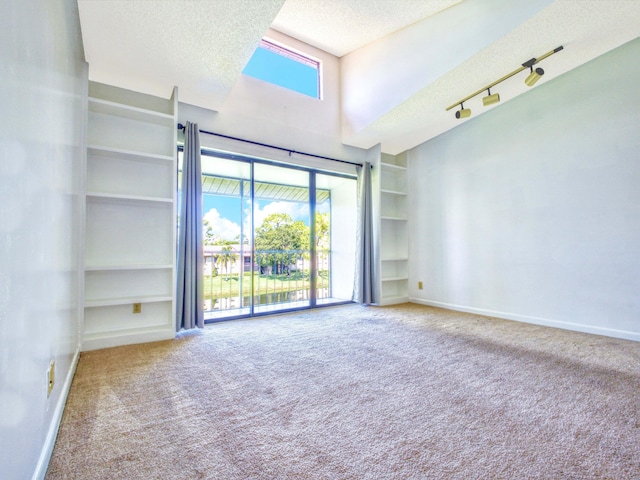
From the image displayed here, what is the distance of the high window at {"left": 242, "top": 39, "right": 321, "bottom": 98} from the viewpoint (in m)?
3.93

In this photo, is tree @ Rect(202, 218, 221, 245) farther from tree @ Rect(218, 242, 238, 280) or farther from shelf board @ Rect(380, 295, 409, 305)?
shelf board @ Rect(380, 295, 409, 305)

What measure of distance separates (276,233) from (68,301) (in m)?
2.77

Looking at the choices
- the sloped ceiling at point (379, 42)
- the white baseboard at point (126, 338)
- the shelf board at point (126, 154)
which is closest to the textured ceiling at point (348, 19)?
the sloped ceiling at point (379, 42)

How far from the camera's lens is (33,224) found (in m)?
1.09

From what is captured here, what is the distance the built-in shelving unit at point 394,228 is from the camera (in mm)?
4941

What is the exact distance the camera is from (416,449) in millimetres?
1302

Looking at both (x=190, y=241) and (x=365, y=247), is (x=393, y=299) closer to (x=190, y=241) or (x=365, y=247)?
(x=365, y=247)

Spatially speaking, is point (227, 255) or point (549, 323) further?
point (227, 255)

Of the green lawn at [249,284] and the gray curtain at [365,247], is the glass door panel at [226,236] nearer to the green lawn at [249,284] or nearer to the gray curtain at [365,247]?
the green lawn at [249,284]

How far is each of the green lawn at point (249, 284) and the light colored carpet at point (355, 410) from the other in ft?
4.20

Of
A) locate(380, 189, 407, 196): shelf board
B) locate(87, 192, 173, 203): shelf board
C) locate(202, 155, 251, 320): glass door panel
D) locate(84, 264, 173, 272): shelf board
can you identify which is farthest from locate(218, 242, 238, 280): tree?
locate(380, 189, 407, 196): shelf board

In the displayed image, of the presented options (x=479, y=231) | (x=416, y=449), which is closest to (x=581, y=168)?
(x=479, y=231)

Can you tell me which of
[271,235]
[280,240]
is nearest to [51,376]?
[271,235]

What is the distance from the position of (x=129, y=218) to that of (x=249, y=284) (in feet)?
5.11
